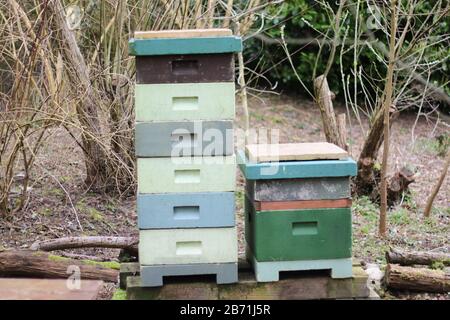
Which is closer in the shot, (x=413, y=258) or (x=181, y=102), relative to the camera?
(x=181, y=102)

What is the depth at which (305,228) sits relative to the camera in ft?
12.9

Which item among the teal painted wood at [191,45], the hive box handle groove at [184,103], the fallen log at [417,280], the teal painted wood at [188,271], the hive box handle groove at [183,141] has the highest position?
the teal painted wood at [191,45]

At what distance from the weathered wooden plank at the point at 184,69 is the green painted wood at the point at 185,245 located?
2.62 feet

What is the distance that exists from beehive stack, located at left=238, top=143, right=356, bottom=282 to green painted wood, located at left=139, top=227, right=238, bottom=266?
0.55ft

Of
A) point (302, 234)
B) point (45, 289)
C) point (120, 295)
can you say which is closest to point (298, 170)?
point (302, 234)

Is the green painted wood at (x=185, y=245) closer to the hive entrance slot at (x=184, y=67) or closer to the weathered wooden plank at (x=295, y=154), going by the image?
the weathered wooden plank at (x=295, y=154)

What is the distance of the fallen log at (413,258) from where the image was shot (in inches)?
183

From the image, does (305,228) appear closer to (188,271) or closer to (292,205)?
(292,205)

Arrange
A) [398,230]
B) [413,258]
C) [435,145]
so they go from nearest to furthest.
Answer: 1. [413,258]
2. [398,230]
3. [435,145]

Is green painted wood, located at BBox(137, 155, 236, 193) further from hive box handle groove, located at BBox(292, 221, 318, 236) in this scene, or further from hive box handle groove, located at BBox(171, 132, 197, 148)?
hive box handle groove, located at BBox(292, 221, 318, 236)

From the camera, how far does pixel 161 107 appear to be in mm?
3771

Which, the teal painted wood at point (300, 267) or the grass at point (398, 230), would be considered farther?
the grass at point (398, 230)

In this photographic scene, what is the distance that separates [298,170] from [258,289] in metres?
0.68

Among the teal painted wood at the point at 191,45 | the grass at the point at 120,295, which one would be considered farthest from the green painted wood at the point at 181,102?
the grass at the point at 120,295
